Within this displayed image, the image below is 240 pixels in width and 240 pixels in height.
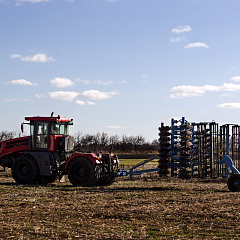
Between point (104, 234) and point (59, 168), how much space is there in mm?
9848

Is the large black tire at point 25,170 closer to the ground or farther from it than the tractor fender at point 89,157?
closer to the ground

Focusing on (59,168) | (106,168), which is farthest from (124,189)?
(59,168)

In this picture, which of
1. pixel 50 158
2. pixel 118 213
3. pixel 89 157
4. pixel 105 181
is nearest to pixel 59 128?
pixel 50 158

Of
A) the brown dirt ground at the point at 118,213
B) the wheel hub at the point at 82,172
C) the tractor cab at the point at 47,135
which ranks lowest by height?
the brown dirt ground at the point at 118,213

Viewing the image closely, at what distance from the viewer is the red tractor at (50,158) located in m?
17.7

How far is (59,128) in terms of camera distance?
1859 cm

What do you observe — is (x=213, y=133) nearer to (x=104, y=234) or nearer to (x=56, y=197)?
(x=56, y=197)

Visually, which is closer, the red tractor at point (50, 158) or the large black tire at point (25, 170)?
the red tractor at point (50, 158)

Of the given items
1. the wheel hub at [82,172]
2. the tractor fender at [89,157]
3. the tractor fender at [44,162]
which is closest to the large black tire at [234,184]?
the tractor fender at [89,157]

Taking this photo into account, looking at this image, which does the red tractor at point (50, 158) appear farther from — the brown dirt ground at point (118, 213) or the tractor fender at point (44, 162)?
Answer: the brown dirt ground at point (118, 213)

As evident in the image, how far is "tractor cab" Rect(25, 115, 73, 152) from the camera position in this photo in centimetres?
1823

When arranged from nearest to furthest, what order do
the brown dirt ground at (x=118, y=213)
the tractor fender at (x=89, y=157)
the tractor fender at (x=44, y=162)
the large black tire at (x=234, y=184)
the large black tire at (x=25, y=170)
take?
the brown dirt ground at (x=118, y=213) → the large black tire at (x=234, y=184) → the tractor fender at (x=89, y=157) → the tractor fender at (x=44, y=162) → the large black tire at (x=25, y=170)

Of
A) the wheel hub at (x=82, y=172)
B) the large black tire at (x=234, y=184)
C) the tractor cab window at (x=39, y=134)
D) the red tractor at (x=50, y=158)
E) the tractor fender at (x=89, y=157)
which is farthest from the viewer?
the tractor cab window at (x=39, y=134)

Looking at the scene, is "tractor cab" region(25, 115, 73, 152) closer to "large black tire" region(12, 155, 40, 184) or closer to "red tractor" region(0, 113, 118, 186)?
"red tractor" region(0, 113, 118, 186)
